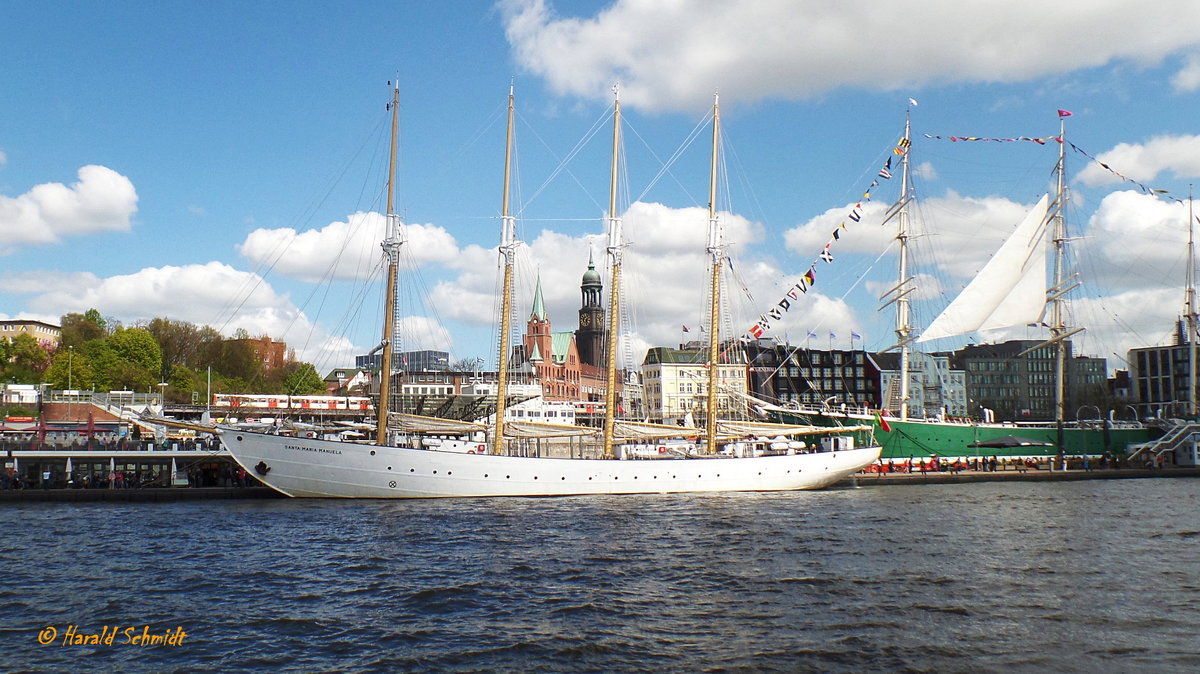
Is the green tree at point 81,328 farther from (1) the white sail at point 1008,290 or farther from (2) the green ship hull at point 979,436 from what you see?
(1) the white sail at point 1008,290

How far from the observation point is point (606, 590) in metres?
22.1

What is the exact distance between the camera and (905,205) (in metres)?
72.1

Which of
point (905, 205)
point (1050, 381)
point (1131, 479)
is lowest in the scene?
point (1131, 479)

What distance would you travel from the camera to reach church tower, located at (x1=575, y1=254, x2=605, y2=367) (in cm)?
19438

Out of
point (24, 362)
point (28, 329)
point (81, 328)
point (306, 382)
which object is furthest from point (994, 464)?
point (28, 329)

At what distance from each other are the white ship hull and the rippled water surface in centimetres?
486

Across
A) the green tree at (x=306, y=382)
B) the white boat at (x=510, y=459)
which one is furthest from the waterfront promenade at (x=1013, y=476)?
the green tree at (x=306, y=382)

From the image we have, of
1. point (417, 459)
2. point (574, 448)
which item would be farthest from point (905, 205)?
point (417, 459)

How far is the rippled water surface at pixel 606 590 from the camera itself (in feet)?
54.4

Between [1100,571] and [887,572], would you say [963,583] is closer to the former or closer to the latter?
[887,572]

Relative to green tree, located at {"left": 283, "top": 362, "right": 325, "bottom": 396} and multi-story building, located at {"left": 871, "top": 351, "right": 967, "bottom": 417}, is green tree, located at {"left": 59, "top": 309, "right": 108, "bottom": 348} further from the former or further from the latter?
multi-story building, located at {"left": 871, "top": 351, "right": 967, "bottom": 417}

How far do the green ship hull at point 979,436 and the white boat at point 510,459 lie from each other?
1052cm

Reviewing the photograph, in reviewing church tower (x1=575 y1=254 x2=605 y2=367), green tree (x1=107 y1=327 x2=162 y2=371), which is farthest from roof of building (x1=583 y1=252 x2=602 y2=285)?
green tree (x1=107 y1=327 x2=162 y2=371)

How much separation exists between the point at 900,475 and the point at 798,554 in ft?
122
